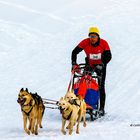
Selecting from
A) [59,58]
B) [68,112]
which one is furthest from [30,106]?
[59,58]

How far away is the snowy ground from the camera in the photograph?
915 centimetres

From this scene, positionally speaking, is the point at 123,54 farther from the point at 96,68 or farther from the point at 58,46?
the point at 96,68

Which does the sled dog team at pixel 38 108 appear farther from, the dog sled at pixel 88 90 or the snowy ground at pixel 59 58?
the dog sled at pixel 88 90

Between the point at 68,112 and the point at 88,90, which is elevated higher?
the point at 88,90

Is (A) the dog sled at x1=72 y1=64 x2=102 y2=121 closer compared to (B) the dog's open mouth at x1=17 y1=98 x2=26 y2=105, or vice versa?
(B) the dog's open mouth at x1=17 y1=98 x2=26 y2=105

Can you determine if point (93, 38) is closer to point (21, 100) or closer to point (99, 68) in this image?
point (99, 68)

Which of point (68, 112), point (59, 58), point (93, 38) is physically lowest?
point (68, 112)

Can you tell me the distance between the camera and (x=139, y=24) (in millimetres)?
20391

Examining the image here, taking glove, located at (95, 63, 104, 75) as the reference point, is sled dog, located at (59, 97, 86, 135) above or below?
below

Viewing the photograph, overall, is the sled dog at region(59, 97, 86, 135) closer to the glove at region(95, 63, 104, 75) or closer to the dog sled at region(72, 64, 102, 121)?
the dog sled at region(72, 64, 102, 121)

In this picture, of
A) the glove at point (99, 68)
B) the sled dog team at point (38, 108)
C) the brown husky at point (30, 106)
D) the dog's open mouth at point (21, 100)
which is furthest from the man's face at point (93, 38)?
the dog's open mouth at point (21, 100)

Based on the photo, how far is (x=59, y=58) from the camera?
16.9 meters

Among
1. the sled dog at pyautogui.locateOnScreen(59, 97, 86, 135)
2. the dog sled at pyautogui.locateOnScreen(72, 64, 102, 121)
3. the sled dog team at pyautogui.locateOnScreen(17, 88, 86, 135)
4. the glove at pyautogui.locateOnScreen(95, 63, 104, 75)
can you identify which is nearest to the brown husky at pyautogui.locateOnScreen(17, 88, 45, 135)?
the sled dog team at pyautogui.locateOnScreen(17, 88, 86, 135)

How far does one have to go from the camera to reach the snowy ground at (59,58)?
30.0ft
